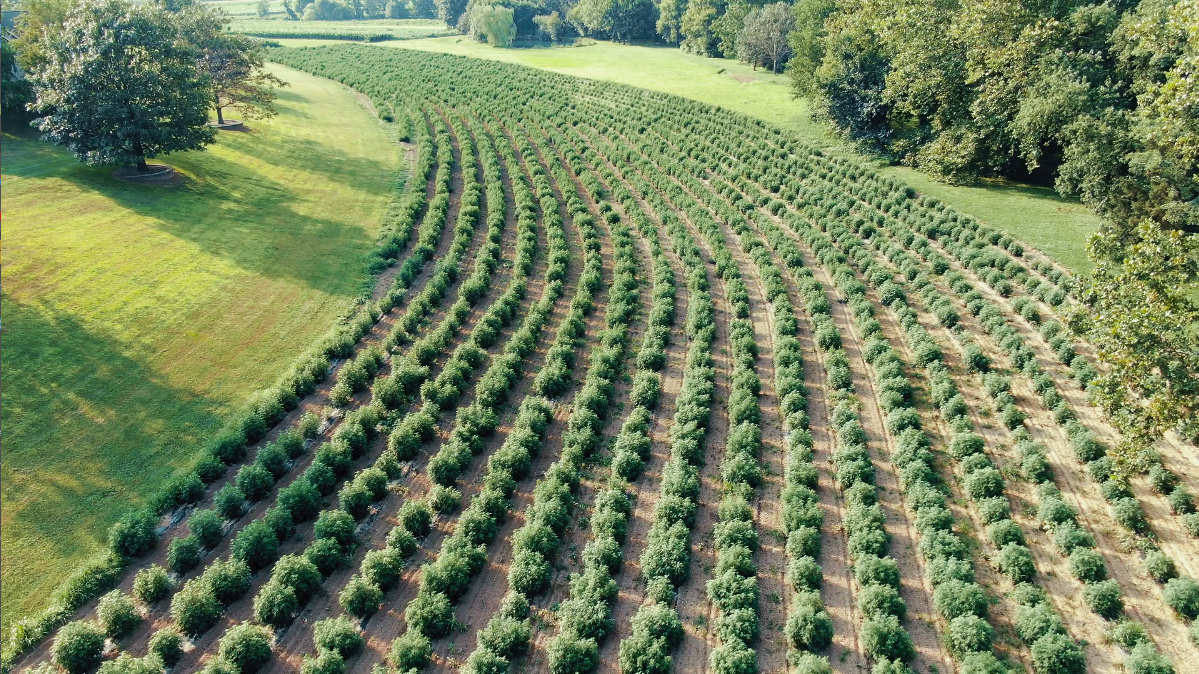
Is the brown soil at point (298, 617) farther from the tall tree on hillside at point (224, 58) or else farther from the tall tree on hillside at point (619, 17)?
the tall tree on hillside at point (619, 17)


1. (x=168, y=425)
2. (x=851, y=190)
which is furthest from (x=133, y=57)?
(x=851, y=190)

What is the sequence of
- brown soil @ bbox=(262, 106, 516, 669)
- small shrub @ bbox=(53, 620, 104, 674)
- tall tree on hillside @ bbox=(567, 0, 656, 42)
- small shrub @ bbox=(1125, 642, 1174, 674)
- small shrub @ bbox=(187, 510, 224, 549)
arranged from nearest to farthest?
small shrub @ bbox=(1125, 642, 1174, 674)
small shrub @ bbox=(53, 620, 104, 674)
brown soil @ bbox=(262, 106, 516, 669)
small shrub @ bbox=(187, 510, 224, 549)
tall tree on hillside @ bbox=(567, 0, 656, 42)

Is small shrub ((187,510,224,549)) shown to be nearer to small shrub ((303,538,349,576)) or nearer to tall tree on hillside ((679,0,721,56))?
small shrub ((303,538,349,576))

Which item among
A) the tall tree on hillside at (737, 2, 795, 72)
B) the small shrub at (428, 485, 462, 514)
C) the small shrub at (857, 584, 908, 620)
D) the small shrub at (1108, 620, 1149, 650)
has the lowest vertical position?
the small shrub at (428, 485, 462, 514)

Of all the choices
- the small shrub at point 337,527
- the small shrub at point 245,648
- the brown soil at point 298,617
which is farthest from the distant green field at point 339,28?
the small shrub at point 245,648

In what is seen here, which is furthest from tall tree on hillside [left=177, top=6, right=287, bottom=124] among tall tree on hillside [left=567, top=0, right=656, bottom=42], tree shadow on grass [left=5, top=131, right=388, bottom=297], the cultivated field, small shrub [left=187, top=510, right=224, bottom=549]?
tall tree on hillside [left=567, top=0, right=656, bottom=42]

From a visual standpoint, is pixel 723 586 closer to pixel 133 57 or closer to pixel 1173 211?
pixel 1173 211
